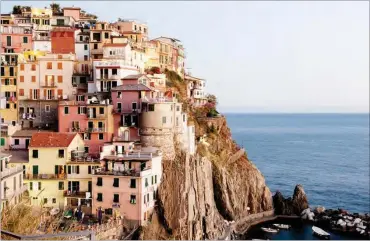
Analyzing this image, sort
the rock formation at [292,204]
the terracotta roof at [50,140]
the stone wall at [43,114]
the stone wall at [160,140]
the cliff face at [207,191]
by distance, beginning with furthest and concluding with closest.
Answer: the rock formation at [292,204]
the stone wall at [43,114]
the stone wall at [160,140]
the cliff face at [207,191]
the terracotta roof at [50,140]

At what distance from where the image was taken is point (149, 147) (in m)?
37.8

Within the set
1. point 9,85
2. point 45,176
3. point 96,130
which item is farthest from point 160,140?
point 9,85

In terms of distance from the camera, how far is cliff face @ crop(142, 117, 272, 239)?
35.5 m

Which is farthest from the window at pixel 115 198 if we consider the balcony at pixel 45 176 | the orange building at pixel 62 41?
the orange building at pixel 62 41

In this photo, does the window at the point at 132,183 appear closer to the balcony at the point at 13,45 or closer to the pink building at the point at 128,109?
the pink building at the point at 128,109

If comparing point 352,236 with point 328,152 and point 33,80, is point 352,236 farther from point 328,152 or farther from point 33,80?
point 328,152

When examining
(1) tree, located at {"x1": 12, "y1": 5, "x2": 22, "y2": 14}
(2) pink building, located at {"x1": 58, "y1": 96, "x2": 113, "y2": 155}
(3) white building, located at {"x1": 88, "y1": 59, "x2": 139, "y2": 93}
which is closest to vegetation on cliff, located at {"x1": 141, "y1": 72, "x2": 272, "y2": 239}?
(2) pink building, located at {"x1": 58, "y1": 96, "x2": 113, "y2": 155}

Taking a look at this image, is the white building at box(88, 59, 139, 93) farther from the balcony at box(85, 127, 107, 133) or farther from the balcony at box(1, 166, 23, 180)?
the balcony at box(1, 166, 23, 180)

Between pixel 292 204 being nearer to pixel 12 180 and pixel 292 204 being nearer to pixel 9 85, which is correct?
pixel 9 85

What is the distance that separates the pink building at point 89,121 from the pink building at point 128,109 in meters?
0.60

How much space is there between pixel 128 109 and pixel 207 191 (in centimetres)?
897

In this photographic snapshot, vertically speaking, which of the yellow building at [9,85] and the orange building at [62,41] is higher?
the orange building at [62,41]

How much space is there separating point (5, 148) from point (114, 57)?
39.9 feet

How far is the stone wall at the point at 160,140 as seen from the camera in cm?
3803
